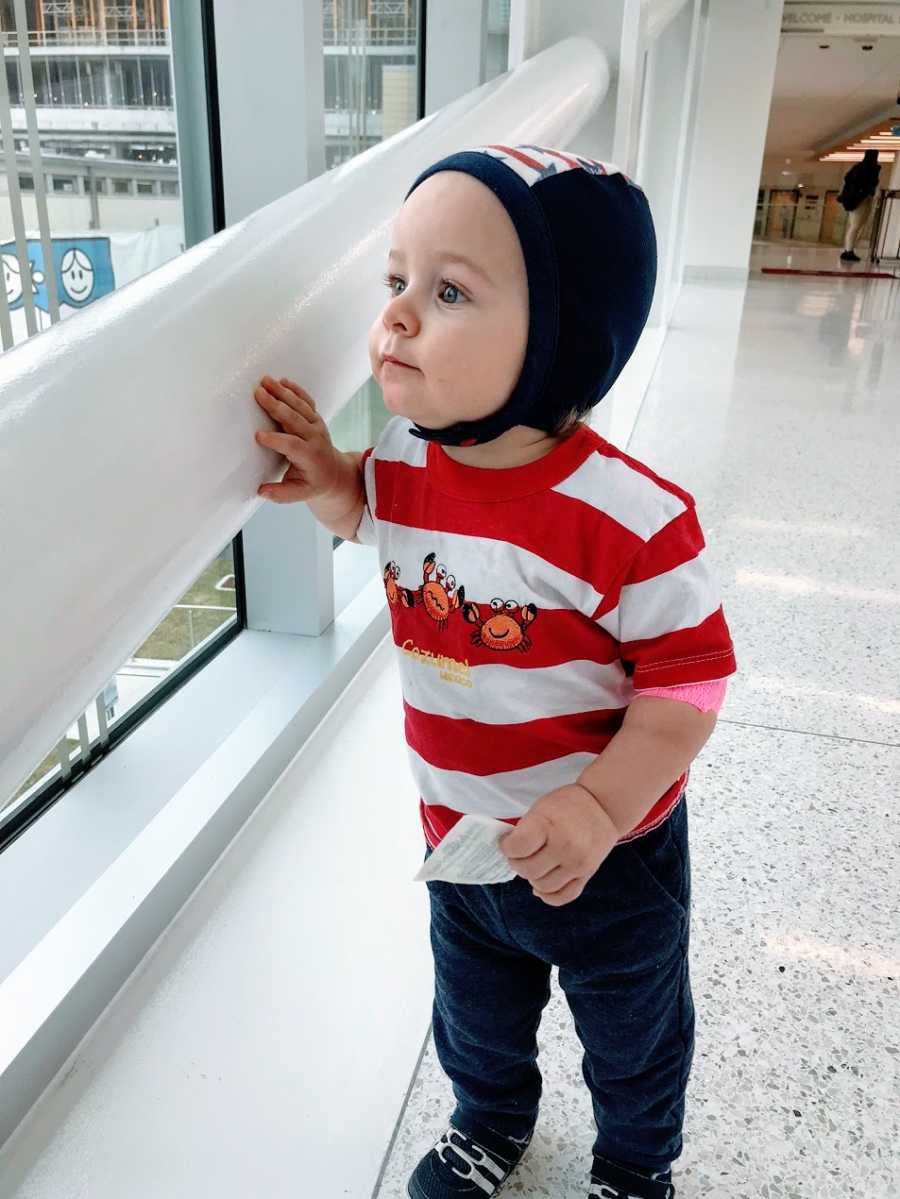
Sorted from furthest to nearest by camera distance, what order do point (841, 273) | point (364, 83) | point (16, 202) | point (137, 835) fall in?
point (841, 273), point (364, 83), point (137, 835), point (16, 202)

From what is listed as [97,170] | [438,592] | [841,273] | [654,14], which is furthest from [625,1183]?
[841,273]

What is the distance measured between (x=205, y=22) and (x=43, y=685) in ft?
4.03

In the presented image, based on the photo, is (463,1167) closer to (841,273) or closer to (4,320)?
(4,320)

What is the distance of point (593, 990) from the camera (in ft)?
2.64

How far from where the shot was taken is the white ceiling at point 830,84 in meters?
11.0

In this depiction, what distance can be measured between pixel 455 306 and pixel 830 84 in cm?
1625

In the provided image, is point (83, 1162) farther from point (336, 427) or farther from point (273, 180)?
point (336, 427)

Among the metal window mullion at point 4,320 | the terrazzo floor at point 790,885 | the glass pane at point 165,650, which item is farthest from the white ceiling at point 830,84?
the metal window mullion at point 4,320

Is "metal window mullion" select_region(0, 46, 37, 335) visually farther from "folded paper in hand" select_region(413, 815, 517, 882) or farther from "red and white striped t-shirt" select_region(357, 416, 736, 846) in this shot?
"folded paper in hand" select_region(413, 815, 517, 882)

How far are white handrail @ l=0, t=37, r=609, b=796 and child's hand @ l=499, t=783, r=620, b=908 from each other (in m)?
0.24

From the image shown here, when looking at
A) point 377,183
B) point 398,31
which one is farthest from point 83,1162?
point 398,31

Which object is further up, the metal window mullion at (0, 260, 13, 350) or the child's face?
the child's face

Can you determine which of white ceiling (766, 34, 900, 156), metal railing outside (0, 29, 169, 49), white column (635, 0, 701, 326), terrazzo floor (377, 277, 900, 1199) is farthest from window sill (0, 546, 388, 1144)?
white ceiling (766, 34, 900, 156)

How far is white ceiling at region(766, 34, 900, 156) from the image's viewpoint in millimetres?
11047
